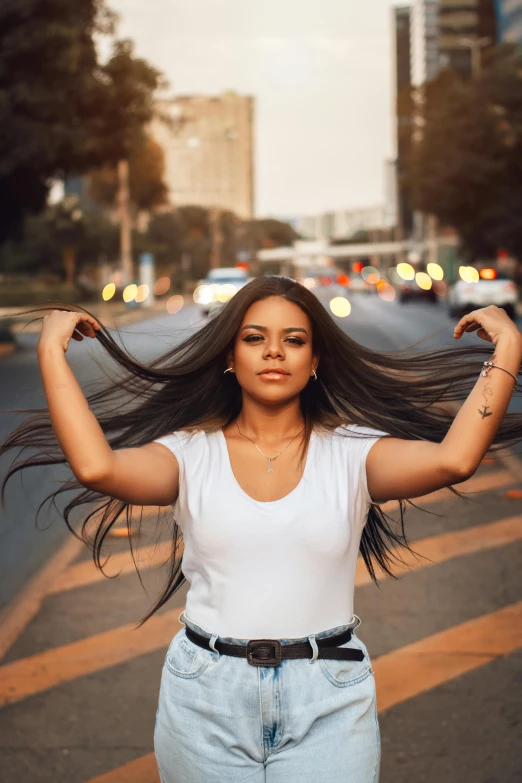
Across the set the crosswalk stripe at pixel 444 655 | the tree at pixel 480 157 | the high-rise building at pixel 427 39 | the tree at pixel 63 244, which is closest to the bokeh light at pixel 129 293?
the crosswalk stripe at pixel 444 655

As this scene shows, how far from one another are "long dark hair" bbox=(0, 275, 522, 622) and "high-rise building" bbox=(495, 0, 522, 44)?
322 feet

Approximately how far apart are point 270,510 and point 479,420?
1.52ft

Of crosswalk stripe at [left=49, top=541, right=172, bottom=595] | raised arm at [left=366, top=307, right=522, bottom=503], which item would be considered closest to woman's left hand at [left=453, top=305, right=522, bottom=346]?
raised arm at [left=366, top=307, right=522, bottom=503]

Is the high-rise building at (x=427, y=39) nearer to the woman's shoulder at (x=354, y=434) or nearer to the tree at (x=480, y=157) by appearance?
the tree at (x=480, y=157)

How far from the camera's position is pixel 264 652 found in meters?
2.53

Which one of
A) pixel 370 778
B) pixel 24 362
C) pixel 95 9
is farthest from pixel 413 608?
pixel 95 9

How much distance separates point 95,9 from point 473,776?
24.0 meters

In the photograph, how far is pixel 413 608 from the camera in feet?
20.5

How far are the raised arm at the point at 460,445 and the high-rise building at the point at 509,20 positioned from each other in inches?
3874

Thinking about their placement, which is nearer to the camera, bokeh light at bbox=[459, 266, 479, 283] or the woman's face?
the woman's face

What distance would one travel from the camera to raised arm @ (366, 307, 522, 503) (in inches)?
103

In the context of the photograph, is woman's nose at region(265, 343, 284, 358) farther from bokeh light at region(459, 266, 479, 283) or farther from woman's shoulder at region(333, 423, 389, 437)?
bokeh light at region(459, 266, 479, 283)

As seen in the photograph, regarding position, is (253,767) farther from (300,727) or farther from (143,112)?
(143,112)

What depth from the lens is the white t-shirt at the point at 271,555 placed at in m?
2.56
